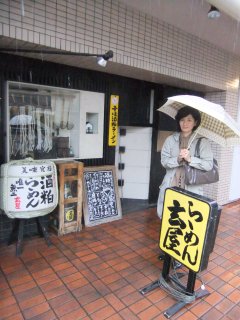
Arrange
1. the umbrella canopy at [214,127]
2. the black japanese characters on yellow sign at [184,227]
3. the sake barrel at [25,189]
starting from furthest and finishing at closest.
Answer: the sake barrel at [25,189], the umbrella canopy at [214,127], the black japanese characters on yellow sign at [184,227]

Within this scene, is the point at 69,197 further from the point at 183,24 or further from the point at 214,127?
the point at 183,24

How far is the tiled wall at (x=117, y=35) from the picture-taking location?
10.6ft

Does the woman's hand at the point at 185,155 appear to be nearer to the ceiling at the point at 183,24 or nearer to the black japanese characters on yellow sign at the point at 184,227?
the black japanese characters on yellow sign at the point at 184,227

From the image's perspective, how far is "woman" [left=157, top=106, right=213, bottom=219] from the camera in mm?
3493

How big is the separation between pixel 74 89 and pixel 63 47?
1266mm

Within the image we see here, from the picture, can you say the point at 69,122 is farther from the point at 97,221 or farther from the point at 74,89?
the point at 97,221

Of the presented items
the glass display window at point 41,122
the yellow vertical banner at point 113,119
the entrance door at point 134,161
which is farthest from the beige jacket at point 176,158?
the entrance door at point 134,161

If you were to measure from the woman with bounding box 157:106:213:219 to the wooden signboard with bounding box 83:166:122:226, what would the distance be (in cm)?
189

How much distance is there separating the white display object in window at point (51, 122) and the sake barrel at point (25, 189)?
0.61 metres

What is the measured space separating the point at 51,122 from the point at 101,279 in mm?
3045

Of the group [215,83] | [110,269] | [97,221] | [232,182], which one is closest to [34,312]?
[110,269]

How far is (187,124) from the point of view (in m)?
3.58

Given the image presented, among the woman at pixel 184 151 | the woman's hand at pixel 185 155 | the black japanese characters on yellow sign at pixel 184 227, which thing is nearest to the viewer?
the black japanese characters on yellow sign at pixel 184 227

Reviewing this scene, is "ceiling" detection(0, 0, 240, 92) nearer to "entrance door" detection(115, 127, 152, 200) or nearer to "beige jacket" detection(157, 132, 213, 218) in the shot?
"entrance door" detection(115, 127, 152, 200)
